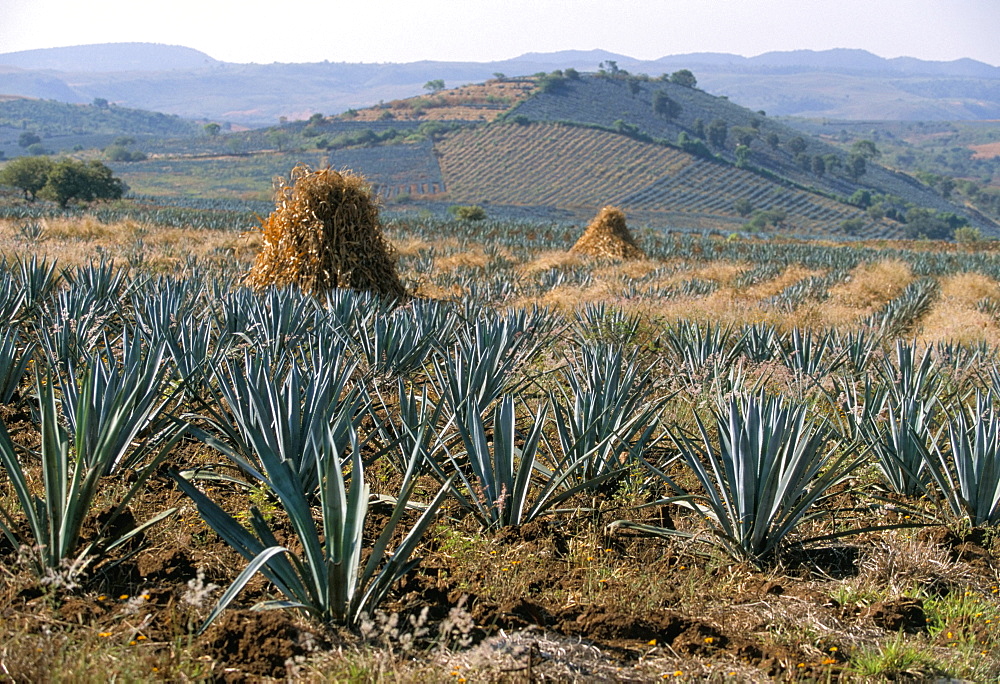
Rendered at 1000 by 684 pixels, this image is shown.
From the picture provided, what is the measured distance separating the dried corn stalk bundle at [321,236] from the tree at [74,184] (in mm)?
36512

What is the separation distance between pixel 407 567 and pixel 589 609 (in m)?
0.54

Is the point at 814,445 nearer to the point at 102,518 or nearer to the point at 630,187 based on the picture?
Result: the point at 102,518

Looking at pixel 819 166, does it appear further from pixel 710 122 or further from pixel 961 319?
pixel 961 319

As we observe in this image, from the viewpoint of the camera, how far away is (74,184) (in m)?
39.9

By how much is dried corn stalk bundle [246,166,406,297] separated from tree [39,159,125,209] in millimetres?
36512

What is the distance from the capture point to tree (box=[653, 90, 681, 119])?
12144 centimetres

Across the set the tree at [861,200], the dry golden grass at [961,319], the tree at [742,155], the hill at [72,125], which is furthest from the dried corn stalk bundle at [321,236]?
the hill at [72,125]

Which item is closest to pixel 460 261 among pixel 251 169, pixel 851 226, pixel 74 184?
pixel 74 184

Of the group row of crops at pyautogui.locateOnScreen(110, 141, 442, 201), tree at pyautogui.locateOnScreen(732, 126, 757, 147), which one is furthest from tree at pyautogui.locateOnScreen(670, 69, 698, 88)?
row of crops at pyautogui.locateOnScreen(110, 141, 442, 201)

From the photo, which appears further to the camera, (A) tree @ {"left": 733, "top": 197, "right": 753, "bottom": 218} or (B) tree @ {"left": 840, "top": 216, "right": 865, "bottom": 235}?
(A) tree @ {"left": 733, "top": 197, "right": 753, "bottom": 218}

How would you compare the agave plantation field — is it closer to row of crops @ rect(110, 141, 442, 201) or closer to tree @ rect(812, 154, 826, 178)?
row of crops @ rect(110, 141, 442, 201)

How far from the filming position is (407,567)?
2.23m

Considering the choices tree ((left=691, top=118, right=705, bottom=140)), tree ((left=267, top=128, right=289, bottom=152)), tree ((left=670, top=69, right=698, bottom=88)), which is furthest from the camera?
tree ((left=670, top=69, right=698, bottom=88))

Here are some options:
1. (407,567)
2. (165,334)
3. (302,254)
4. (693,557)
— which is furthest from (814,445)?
(302,254)
